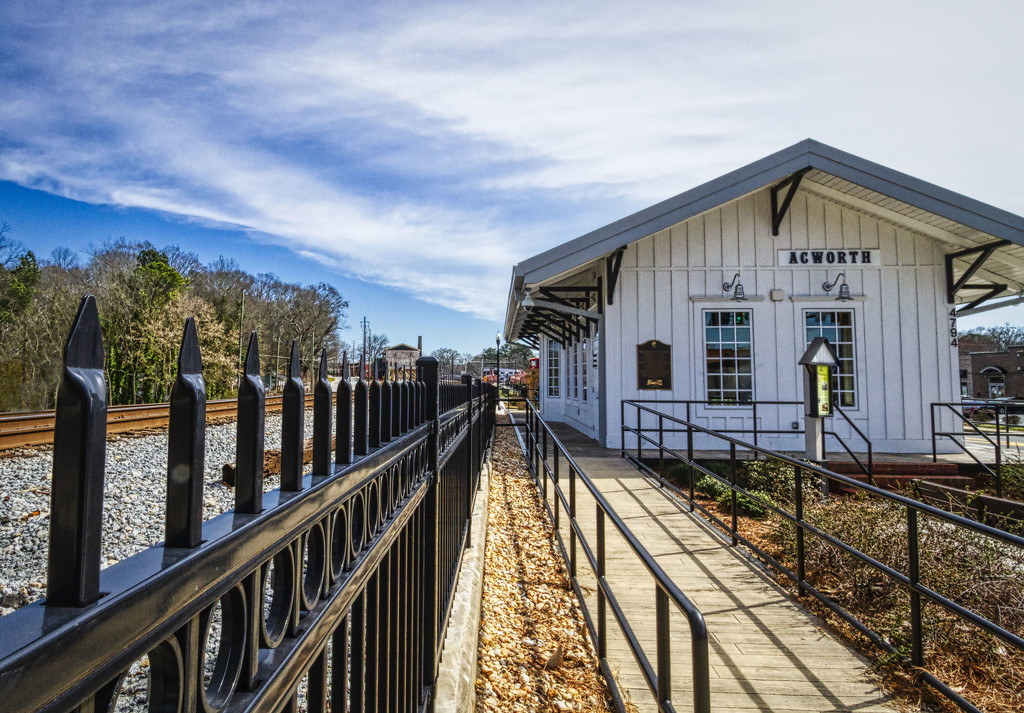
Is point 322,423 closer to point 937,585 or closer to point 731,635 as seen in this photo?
point 731,635

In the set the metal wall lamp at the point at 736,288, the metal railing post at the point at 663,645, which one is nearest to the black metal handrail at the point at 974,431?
the metal wall lamp at the point at 736,288

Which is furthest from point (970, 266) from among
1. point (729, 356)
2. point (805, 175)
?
point (729, 356)

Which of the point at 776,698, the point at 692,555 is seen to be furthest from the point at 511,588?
the point at 776,698

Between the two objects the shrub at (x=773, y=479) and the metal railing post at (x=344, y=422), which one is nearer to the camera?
the metal railing post at (x=344, y=422)

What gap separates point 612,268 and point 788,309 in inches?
136

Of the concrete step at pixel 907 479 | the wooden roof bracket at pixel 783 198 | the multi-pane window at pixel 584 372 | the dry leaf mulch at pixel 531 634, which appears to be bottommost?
the dry leaf mulch at pixel 531 634

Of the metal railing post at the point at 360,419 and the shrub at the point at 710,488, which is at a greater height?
the metal railing post at the point at 360,419

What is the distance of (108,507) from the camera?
16.9ft

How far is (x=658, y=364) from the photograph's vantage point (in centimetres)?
1063

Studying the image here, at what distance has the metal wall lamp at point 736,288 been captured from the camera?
35.5 feet

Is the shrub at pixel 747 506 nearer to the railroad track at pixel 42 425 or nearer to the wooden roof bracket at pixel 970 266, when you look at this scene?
the railroad track at pixel 42 425

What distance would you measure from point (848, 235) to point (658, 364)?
14.9 feet

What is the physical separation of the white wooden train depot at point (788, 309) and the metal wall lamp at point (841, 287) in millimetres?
19

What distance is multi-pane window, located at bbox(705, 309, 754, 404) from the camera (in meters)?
10.7
